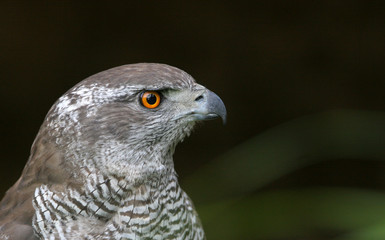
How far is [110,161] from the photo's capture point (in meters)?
3.66

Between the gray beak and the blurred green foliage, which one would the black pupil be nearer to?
the gray beak

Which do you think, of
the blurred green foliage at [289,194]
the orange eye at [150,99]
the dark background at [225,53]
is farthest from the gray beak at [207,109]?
the dark background at [225,53]

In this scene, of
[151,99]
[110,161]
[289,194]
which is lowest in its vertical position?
[289,194]

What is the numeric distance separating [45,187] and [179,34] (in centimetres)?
428

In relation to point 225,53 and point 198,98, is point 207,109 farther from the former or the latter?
point 225,53

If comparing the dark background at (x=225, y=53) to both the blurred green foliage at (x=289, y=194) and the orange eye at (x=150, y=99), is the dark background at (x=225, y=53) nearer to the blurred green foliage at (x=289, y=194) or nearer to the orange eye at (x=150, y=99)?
the blurred green foliage at (x=289, y=194)

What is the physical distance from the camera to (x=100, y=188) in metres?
3.65

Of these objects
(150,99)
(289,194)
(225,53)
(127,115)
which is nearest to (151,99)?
(150,99)

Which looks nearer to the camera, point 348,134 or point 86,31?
point 348,134

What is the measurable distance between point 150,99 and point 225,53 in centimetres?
421

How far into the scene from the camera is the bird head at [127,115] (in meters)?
3.68

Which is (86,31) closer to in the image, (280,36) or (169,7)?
(169,7)

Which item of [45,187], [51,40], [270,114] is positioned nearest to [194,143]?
[270,114]

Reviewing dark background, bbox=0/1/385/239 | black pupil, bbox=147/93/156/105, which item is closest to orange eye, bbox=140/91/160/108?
black pupil, bbox=147/93/156/105
